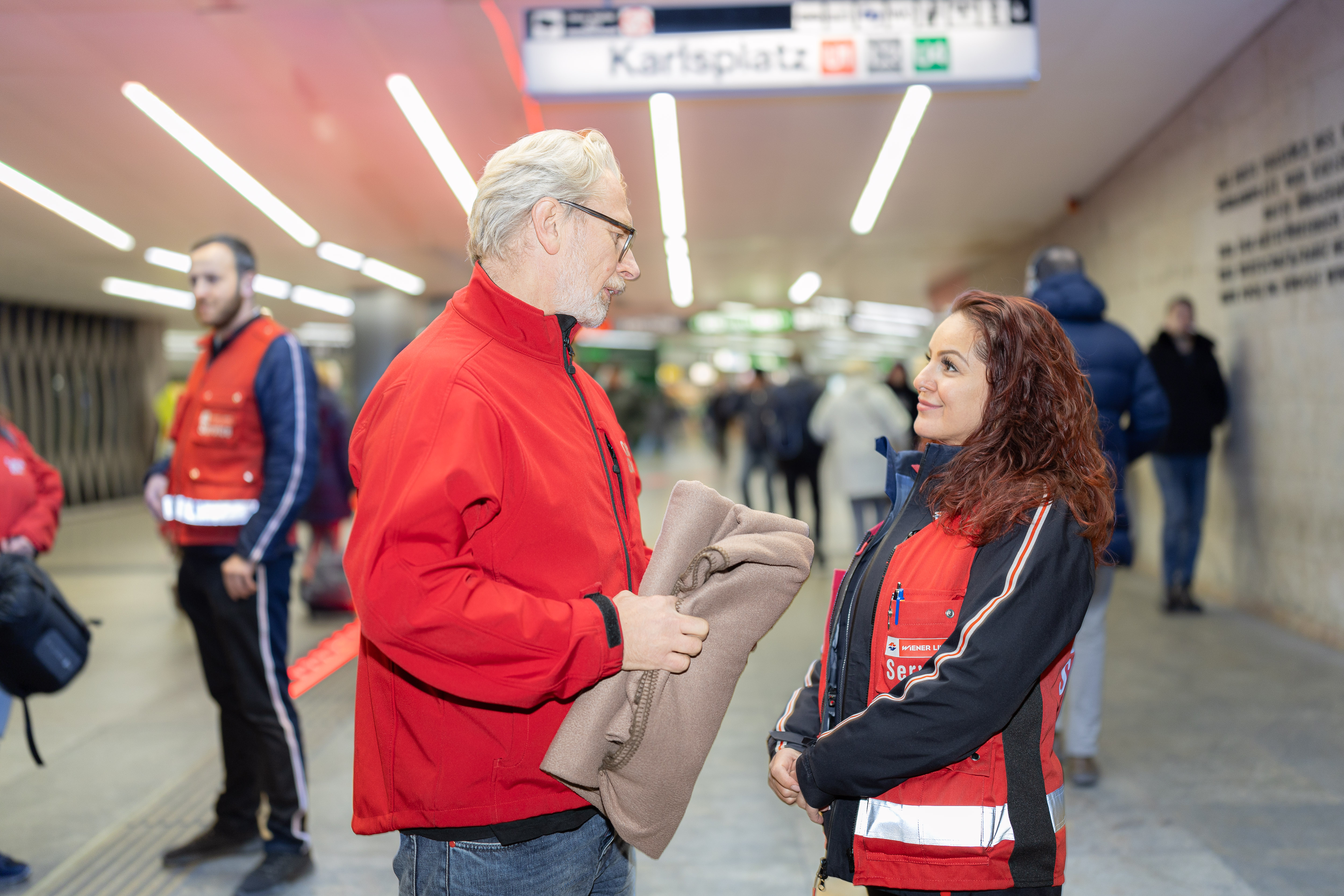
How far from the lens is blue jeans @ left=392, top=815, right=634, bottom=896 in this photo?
4.66 feet

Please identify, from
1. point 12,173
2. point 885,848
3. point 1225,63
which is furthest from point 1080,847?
point 12,173

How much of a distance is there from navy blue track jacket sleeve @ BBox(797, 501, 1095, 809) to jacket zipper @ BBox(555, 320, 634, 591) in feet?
1.27

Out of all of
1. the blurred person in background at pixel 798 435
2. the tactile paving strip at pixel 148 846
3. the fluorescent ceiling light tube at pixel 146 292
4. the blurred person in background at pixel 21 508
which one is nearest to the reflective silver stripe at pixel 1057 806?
the tactile paving strip at pixel 148 846

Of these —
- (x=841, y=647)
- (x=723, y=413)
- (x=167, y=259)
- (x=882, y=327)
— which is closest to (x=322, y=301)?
(x=167, y=259)

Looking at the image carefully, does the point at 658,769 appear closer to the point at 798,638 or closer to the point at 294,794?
the point at 294,794

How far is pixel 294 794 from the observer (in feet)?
9.71

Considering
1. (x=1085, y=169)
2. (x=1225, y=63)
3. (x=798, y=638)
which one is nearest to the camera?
(x=798, y=638)

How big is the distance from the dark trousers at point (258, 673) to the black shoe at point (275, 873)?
2 centimetres

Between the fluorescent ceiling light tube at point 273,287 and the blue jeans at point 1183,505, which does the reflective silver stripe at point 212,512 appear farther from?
the fluorescent ceiling light tube at point 273,287

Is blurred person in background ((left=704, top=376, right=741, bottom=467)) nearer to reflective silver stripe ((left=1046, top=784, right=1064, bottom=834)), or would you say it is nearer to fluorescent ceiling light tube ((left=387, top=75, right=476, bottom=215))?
fluorescent ceiling light tube ((left=387, top=75, right=476, bottom=215))

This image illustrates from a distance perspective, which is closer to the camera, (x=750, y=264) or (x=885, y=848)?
(x=885, y=848)

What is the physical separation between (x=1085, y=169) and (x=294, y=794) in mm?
8210

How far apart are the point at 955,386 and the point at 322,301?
16.7 meters

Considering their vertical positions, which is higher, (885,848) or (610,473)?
(610,473)
